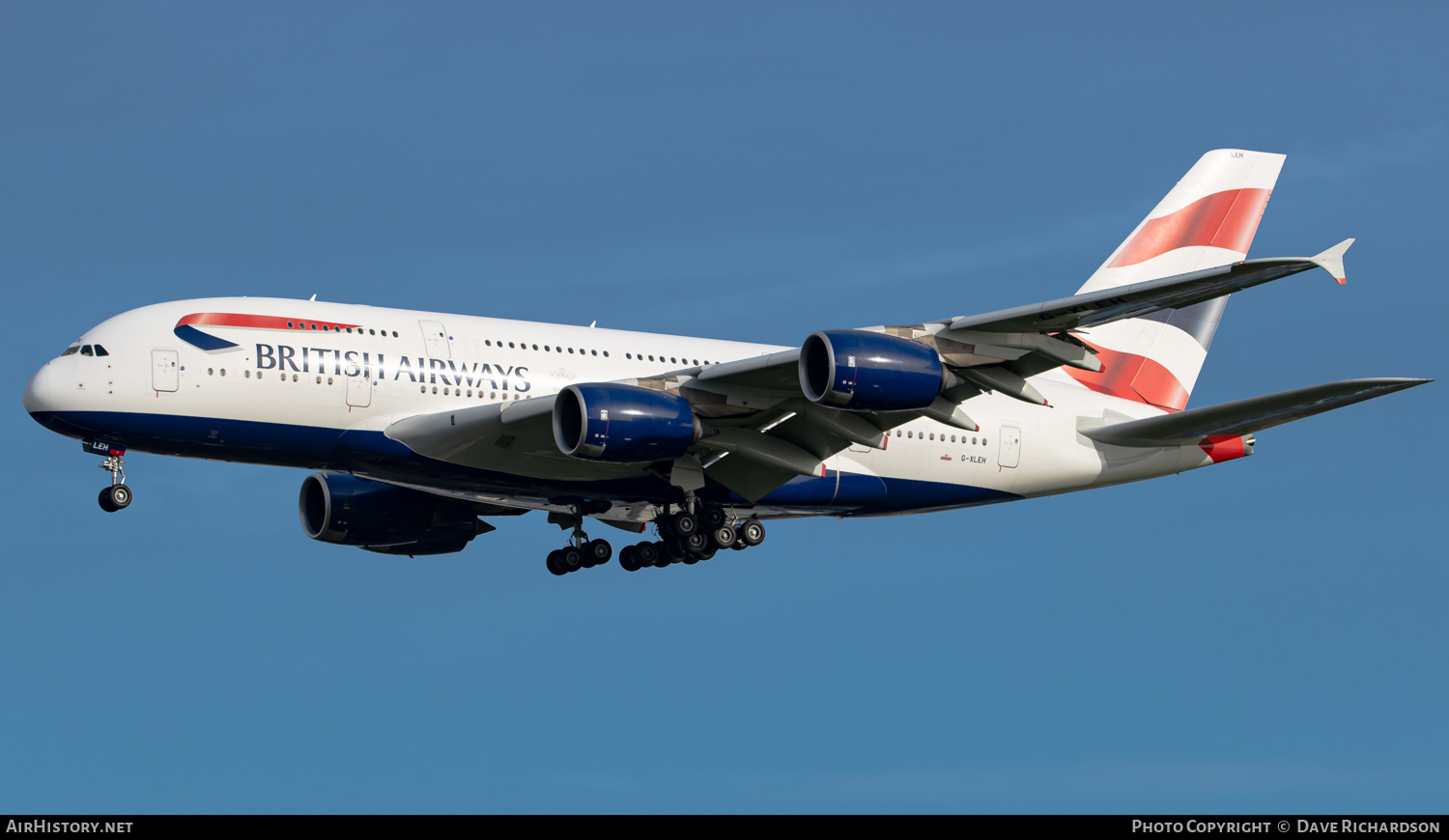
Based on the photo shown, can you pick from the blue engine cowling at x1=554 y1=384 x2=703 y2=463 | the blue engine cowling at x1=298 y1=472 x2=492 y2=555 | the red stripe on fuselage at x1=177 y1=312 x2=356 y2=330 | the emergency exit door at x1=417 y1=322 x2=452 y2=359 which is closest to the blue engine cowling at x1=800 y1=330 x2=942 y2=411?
the blue engine cowling at x1=554 y1=384 x2=703 y2=463

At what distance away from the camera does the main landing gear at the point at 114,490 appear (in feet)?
104

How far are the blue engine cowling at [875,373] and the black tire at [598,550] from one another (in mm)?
9397

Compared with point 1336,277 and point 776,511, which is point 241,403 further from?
point 1336,277

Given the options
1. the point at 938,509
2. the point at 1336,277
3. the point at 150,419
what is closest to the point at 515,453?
the point at 150,419

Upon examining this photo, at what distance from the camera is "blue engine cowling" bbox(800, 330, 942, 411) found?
28.9 m

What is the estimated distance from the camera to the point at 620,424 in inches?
1189

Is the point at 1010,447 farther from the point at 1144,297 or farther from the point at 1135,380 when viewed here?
the point at 1144,297

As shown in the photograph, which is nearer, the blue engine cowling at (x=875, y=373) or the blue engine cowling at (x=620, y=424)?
the blue engine cowling at (x=875, y=373)

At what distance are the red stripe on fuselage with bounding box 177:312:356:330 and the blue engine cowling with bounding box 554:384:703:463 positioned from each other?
16.5 feet

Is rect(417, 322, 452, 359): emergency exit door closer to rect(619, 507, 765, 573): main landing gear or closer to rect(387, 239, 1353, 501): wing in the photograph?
rect(387, 239, 1353, 501): wing

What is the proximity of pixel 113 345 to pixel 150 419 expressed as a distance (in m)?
1.65

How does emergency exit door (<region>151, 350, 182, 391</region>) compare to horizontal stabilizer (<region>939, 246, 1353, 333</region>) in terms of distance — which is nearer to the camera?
horizontal stabilizer (<region>939, 246, 1353, 333</region>)

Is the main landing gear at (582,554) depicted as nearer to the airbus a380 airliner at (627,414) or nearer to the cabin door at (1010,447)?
the airbus a380 airliner at (627,414)

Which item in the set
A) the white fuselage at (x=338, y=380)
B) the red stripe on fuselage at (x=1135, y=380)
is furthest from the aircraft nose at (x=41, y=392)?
the red stripe on fuselage at (x=1135, y=380)
